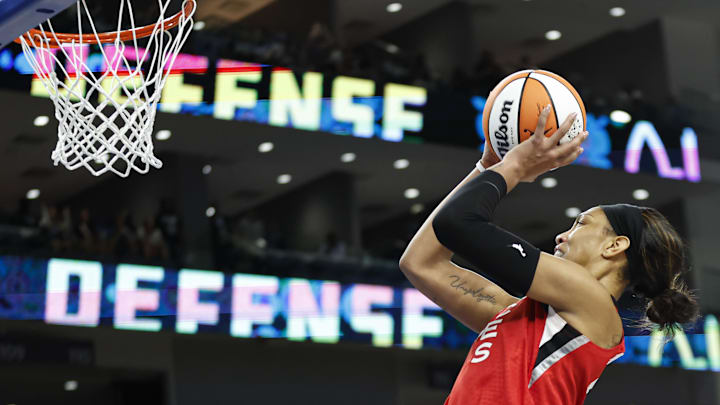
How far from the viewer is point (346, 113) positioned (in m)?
13.9

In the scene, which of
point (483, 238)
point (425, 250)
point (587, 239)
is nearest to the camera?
point (483, 238)

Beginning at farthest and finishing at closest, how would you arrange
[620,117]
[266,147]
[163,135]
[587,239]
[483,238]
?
1. [620,117]
2. [266,147]
3. [163,135]
4. [587,239]
5. [483,238]

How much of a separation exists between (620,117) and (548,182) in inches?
90.3

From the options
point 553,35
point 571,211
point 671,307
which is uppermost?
point 553,35

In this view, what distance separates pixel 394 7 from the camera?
18047mm

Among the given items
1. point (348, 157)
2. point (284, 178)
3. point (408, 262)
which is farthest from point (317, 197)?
point (408, 262)

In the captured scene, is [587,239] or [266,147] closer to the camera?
[587,239]

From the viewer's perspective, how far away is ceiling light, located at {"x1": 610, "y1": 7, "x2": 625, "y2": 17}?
60.4ft

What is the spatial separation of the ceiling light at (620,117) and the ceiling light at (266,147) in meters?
5.13

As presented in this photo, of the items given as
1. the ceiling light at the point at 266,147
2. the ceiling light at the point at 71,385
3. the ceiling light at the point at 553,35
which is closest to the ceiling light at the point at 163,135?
the ceiling light at the point at 266,147

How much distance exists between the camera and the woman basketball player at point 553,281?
7.34 feet

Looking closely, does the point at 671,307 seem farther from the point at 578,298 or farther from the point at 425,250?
the point at 425,250

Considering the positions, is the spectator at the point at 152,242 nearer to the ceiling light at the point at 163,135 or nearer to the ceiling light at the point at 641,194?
the ceiling light at the point at 163,135

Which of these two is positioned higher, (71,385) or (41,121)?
(41,121)
